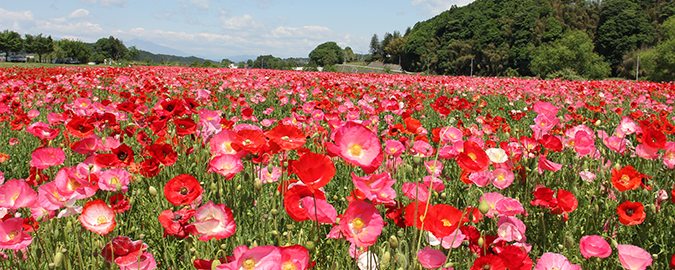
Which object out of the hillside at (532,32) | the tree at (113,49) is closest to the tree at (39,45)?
the tree at (113,49)

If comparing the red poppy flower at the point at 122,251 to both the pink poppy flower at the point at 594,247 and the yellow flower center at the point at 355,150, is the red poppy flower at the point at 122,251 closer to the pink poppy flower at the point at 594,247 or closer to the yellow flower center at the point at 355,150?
the yellow flower center at the point at 355,150

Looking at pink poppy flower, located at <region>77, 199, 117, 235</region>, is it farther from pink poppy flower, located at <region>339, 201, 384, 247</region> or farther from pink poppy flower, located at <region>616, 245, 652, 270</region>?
pink poppy flower, located at <region>616, 245, 652, 270</region>

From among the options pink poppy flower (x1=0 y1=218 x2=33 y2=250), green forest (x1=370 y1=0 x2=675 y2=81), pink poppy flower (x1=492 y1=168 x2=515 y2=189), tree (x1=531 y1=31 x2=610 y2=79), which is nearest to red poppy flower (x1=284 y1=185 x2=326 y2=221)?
pink poppy flower (x1=0 y1=218 x2=33 y2=250)

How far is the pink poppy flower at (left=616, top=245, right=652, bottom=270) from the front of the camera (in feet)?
3.58

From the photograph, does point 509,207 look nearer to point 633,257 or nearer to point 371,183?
point 633,257

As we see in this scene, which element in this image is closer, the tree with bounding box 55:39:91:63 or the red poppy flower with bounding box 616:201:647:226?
the red poppy flower with bounding box 616:201:647:226

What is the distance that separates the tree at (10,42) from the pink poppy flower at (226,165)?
10244cm

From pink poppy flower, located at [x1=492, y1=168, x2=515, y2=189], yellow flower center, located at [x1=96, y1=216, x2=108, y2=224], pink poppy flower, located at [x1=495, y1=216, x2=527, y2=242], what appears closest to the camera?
yellow flower center, located at [x1=96, y1=216, x2=108, y2=224]

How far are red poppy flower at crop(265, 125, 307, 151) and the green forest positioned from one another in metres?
50.6

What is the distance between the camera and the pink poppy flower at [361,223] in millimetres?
950

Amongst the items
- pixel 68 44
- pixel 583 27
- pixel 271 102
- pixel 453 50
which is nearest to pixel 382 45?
pixel 453 50

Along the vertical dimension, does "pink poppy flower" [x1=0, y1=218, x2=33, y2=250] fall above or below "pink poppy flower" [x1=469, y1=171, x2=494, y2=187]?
below

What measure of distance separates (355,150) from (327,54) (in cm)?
16227

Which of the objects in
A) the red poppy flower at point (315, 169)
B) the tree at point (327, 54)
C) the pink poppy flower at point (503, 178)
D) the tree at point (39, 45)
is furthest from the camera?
the tree at point (327, 54)
